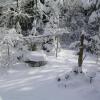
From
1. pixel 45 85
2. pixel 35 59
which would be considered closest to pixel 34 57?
pixel 35 59

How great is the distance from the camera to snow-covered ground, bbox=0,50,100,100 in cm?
635

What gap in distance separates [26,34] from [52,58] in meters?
2.01

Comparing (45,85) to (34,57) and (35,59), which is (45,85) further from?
(34,57)

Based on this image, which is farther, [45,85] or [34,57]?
[34,57]

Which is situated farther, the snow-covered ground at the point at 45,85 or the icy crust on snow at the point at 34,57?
the icy crust on snow at the point at 34,57

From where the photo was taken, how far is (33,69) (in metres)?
7.93

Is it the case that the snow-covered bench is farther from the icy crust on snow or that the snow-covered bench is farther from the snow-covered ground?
the snow-covered ground

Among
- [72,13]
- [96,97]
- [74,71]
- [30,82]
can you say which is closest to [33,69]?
[30,82]

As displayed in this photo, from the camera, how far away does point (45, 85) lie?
690cm

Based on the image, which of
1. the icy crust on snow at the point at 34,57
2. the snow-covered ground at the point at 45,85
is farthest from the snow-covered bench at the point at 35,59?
the snow-covered ground at the point at 45,85

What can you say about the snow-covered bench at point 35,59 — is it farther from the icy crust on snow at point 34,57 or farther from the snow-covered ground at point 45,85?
the snow-covered ground at point 45,85

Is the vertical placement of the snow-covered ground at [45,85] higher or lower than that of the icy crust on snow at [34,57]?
lower

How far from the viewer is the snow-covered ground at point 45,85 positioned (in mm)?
6348

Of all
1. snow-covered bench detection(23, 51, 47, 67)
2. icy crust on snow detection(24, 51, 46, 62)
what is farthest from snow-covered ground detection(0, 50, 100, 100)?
icy crust on snow detection(24, 51, 46, 62)
